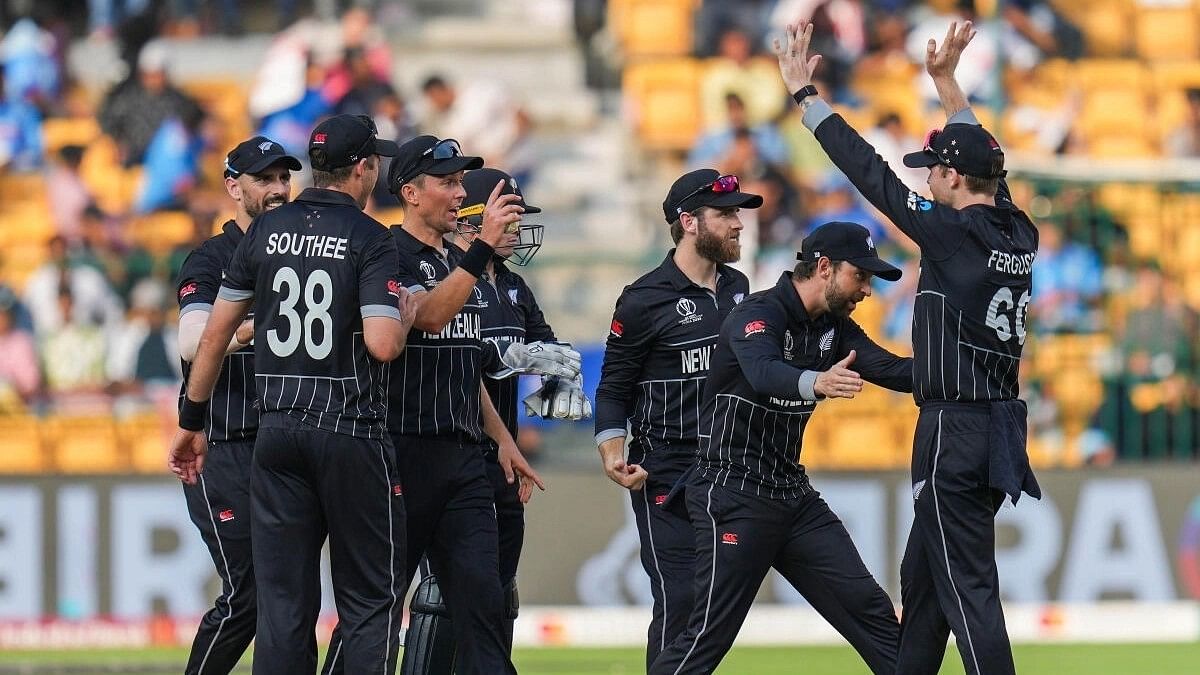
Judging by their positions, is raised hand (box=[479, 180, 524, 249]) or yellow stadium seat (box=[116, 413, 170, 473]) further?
yellow stadium seat (box=[116, 413, 170, 473])

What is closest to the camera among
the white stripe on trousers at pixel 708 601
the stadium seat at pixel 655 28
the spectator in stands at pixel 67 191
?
the white stripe on trousers at pixel 708 601

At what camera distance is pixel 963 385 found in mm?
7609

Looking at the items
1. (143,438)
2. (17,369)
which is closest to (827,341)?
(143,438)

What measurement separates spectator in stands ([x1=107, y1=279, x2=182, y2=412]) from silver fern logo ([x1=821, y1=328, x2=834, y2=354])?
6770 mm

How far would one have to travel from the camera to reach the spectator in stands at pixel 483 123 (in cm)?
1691

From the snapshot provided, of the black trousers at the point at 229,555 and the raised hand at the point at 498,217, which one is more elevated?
the raised hand at the point at 498,217

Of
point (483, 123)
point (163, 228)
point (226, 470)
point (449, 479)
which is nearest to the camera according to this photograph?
point (449, 479)

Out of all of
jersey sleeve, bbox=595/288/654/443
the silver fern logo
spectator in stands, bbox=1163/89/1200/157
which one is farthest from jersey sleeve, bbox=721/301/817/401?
spectator in stands, bbox=1163/89/1200/157

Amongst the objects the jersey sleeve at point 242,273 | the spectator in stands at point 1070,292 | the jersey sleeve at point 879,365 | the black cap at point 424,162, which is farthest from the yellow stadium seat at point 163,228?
the jersey sleeve at point 879,365

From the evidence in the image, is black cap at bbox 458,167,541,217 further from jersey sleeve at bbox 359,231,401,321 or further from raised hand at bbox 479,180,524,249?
jersey sleeve at bbox 359,231,401,321

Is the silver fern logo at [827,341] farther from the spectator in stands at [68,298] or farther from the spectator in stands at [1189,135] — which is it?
the spectator in stands at [1189,135]

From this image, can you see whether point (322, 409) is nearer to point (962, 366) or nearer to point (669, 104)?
point (962, 366)

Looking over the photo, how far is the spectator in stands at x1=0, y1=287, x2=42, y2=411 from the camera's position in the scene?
13578mm

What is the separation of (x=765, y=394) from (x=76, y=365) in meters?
7.31
